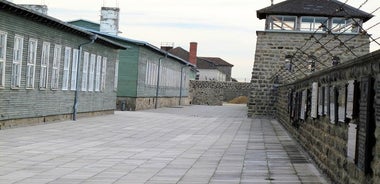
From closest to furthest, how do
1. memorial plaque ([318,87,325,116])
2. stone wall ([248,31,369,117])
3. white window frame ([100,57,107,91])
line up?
memorial plaque ([318,87,325,116]), white window frame ([100,57,107,91]), stone wall ([248,31,369,117])

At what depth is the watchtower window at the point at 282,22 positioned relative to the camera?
33.3m

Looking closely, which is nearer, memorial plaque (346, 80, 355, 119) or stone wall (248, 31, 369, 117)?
memorial plaque (346, 80, 355, 119)

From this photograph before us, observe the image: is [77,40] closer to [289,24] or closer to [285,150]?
[285,150]

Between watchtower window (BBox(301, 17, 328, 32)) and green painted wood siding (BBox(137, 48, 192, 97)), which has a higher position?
watchtower window (BBox(301, 17, 328, 32))

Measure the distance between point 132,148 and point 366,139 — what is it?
7.89 meters

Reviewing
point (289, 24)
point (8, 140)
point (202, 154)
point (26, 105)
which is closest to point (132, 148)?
point (202, 154)

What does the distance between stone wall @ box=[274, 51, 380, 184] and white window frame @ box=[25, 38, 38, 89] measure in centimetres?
1024

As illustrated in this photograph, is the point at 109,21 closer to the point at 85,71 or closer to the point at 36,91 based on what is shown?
the point at 85,71

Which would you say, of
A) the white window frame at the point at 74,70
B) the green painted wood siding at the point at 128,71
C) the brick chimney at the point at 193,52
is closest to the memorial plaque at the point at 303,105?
the white window frame at the point at 74,70

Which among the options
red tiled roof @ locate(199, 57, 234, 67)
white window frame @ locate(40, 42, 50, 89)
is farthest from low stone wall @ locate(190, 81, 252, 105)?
white window frame @ locate(40, 42, 50, 89)

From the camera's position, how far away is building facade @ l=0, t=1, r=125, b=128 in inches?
631

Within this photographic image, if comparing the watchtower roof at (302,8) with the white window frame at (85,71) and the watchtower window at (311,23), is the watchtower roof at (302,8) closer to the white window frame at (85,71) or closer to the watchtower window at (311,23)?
the watchtower window at (311,23)

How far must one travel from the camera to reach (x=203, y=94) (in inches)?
2554

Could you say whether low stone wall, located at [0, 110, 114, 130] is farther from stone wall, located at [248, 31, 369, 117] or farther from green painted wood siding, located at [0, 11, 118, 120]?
stone wall, located at [248, 31, 369, 117]
